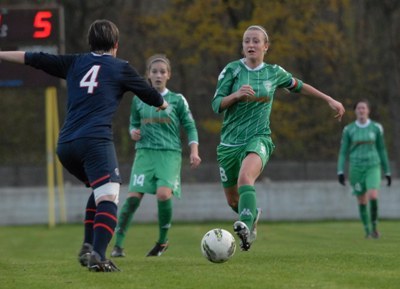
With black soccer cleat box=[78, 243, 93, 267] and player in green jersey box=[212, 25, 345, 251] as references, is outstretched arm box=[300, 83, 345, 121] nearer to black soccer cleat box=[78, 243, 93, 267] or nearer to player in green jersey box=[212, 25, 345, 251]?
player in green jersey box=[212, 25, 345, 251]

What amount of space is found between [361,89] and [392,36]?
1.96 m

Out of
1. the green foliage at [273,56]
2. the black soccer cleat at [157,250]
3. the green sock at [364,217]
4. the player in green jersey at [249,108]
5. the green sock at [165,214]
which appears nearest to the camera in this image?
the player in green jersey at [249,108]

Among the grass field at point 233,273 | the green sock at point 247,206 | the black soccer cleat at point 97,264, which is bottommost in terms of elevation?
the grass field at point 233,273

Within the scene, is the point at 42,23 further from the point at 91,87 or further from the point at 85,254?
the point at 91,87

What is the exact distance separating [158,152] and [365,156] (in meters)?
5.67

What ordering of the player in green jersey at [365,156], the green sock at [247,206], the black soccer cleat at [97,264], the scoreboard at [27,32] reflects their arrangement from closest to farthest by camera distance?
the black soccer cleat at [97,264] → the green sock at [247,206] → the player in green jersey at [365,156] → the scoreboard at [27,32]

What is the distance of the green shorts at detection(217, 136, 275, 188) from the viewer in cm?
952

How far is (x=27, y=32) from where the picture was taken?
19.0 meters

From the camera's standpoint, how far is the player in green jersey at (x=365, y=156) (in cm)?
1659

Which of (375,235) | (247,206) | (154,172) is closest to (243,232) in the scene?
(247,206)

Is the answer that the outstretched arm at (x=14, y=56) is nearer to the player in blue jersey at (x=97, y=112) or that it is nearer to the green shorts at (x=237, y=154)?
the player in blue jersey at (x=97, y=112)

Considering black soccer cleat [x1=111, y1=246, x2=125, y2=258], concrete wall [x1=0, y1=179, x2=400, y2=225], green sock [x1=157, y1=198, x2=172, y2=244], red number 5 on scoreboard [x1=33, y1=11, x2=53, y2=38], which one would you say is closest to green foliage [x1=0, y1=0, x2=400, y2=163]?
concrete wall [x1=0, y1=179, x2=400, y2=225]

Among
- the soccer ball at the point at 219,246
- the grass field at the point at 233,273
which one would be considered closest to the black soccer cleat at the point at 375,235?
the grass field at the point at 233,273

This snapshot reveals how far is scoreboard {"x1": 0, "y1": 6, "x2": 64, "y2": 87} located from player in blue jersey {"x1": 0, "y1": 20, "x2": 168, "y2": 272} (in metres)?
11.0
